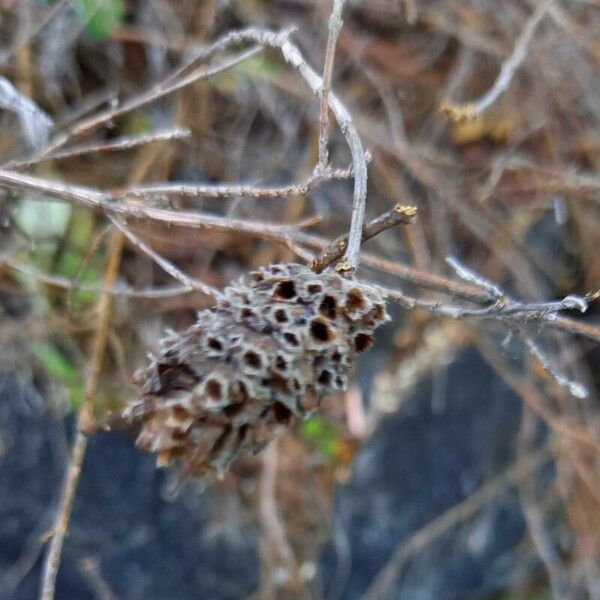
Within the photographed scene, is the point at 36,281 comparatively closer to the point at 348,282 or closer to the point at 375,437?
the point at 375,437

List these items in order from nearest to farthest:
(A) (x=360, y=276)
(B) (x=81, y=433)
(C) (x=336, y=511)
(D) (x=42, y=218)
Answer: (B) (x=81, y=433) → (D) (x=42, y=218) → (A) (x=360, y=276) → (C) (x=336, y=511)

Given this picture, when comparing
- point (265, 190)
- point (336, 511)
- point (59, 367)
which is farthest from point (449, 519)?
point (265, 190)

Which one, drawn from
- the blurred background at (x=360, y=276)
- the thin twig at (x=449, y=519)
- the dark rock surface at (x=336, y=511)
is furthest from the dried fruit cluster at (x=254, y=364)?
the thin twig at (x=449, y=519)

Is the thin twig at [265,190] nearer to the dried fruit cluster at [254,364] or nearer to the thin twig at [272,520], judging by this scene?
the dried fruit cluster at [254,364]

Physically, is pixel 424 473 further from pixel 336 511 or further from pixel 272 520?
pixel 272 520

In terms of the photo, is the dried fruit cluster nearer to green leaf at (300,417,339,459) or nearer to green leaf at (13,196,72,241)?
green leaf at (13,196,72,241)

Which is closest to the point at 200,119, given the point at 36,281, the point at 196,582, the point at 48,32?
the point at 48,32

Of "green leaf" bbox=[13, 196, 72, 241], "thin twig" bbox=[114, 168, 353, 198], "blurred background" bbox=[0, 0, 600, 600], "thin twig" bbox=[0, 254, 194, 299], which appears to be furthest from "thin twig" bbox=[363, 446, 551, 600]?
"thin twig" bbox=[114, 168, 353, 198]
